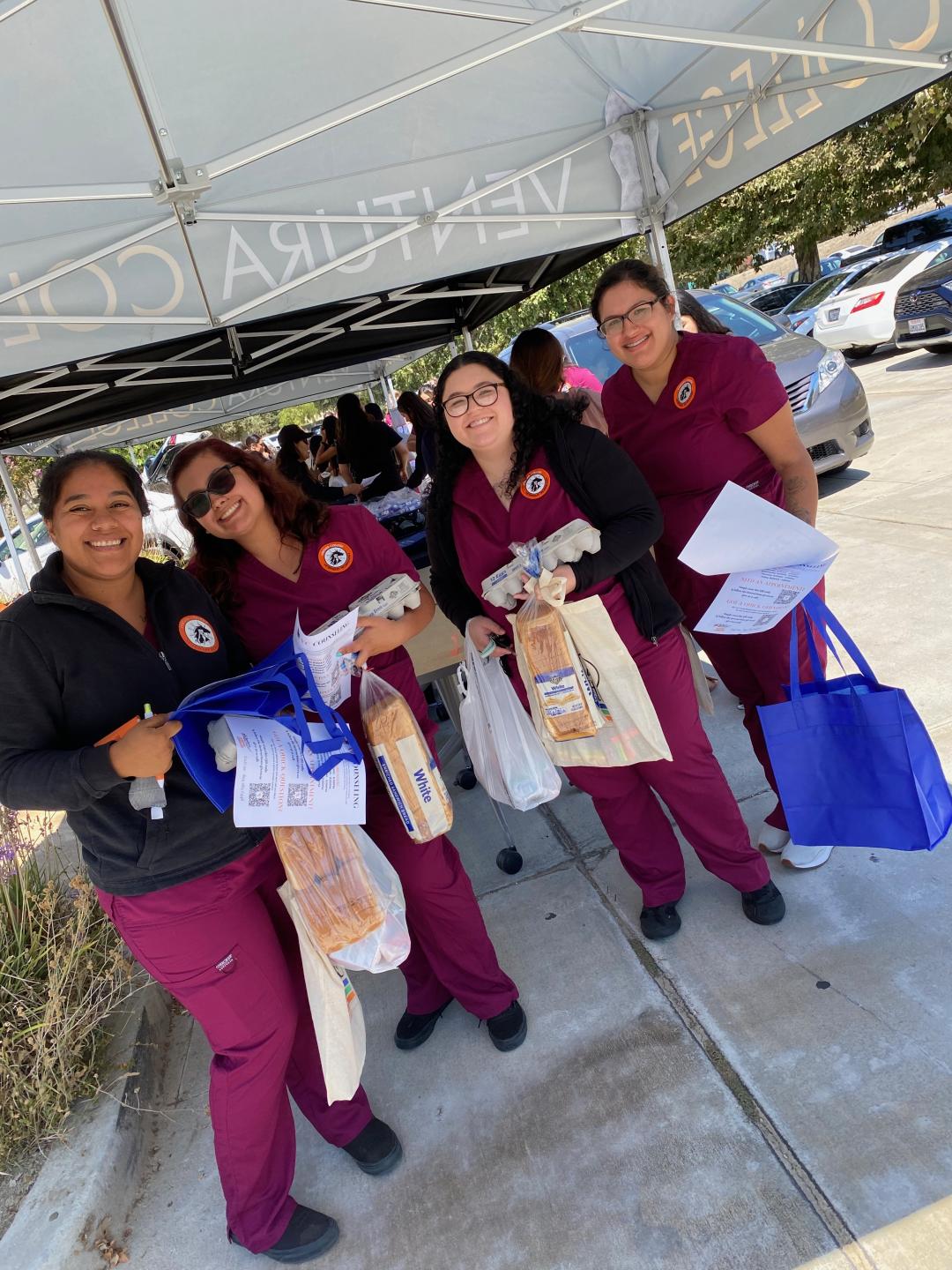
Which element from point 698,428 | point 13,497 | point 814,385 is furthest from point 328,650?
point 13,497

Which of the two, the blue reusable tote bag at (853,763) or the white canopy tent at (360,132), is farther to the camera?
the white canopy tent at (360,132)

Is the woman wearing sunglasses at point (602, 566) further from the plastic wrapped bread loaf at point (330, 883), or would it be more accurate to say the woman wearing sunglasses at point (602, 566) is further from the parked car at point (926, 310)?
the parked car at point (926, 310)

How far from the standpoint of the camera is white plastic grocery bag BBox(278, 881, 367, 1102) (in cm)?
203

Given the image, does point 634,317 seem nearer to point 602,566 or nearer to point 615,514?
point 615,514

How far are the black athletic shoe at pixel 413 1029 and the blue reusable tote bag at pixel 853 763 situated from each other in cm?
133

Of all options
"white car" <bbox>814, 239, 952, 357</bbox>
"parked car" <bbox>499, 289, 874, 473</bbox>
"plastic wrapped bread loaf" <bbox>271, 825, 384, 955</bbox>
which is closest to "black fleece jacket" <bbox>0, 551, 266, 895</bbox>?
"plastic wrapped bread loaf" <bbox>271, 825, 384, 955</bbox>

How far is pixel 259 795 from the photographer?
1.82 meters

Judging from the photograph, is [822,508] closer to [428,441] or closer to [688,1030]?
[428,441]

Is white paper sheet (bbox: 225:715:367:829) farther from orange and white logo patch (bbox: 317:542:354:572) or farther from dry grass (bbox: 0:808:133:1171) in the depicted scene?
dry grass (bbox: 0:808:133:1171)

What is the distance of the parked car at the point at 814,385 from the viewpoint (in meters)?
6.49

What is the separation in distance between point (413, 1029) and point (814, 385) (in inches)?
229

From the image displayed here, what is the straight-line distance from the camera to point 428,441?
206 inches

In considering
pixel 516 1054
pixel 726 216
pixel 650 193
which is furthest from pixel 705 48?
pixel 726 216

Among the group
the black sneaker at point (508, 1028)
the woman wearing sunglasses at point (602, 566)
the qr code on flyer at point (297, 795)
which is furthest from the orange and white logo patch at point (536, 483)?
the black sneaker at point (508, 1028)
